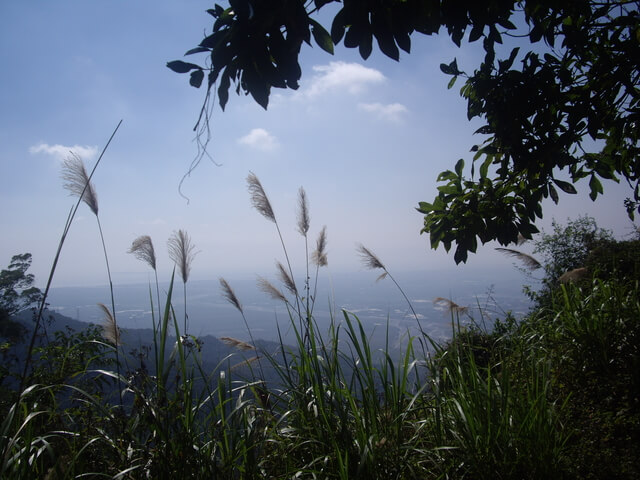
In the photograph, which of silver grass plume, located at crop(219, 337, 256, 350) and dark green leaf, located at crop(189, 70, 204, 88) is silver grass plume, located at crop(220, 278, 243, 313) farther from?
dark green leaf, located at crop(189, 70, 204, 88)

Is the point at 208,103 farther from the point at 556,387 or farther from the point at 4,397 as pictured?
the point at 556,387

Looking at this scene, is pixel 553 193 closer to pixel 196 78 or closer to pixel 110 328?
pixel 196 78

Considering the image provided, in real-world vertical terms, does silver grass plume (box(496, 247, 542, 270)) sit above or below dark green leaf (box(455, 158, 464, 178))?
below

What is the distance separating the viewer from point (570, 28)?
6.70 feet

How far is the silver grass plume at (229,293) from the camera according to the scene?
2.39m

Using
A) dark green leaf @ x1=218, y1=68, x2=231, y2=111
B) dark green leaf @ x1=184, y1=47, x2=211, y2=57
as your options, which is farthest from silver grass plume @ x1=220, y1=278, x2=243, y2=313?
dark green leaf @ x1=184, y1=47, x2=211, y2=57

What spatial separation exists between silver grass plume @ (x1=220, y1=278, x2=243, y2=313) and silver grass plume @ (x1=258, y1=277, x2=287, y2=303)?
258 millimetres

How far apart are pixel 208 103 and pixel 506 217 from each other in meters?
2.10

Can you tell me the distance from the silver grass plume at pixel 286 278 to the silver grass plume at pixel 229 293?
358mm

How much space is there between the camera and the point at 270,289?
8.45 feet

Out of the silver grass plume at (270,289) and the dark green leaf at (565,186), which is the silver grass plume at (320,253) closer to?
the silver grass plume at (270,289)

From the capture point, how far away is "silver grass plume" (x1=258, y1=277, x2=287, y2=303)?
8.04ft

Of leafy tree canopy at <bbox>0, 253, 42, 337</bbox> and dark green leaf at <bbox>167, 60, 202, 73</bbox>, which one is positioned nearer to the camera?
dark green leaf at <bbox>167, 60, 202, 73</bbox>

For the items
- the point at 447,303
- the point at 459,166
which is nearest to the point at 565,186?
the point at 459,166
